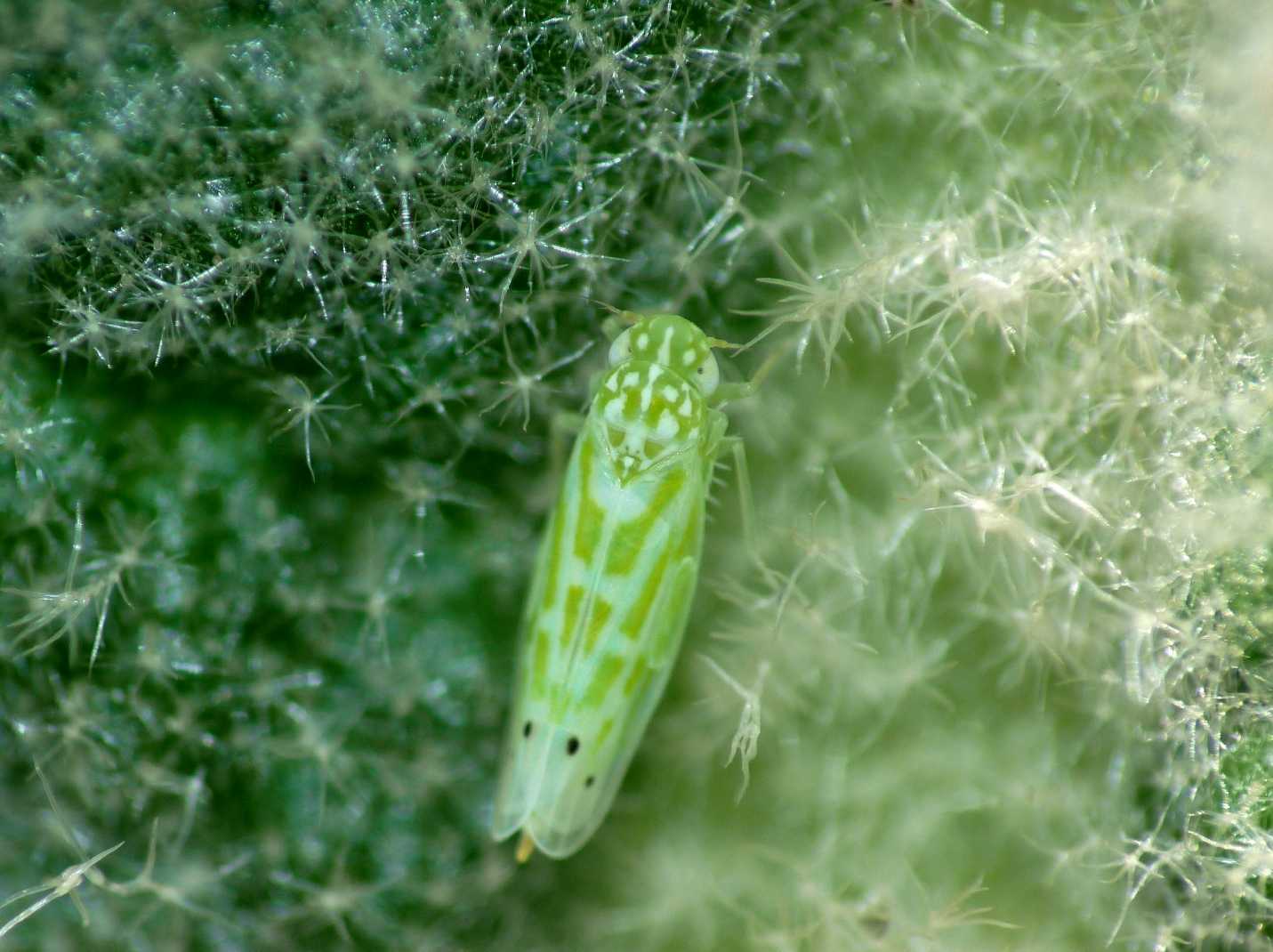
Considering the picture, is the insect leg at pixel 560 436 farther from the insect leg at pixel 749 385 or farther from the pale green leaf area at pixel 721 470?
the insect leg at pixel 749 385

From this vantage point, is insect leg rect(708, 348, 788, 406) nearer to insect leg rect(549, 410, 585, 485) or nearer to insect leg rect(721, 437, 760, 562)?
insect leg rect(721, 437, 760, 562)

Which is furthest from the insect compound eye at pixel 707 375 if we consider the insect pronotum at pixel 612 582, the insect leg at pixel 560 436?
the insect leg at pixel 560 436

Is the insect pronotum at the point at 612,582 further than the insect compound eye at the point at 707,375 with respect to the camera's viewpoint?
No

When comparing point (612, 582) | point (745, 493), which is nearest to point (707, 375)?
point (745, 493)

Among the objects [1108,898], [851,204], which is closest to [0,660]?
[851,204]

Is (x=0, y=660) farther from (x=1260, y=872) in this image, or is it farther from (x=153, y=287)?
(x=1260, y=872)

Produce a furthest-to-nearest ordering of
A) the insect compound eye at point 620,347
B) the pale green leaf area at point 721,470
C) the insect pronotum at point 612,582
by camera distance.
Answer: the insect compound eye at point 620,347
the insect pronotum at point 612,582
the pale green leaf area at point 721,470
